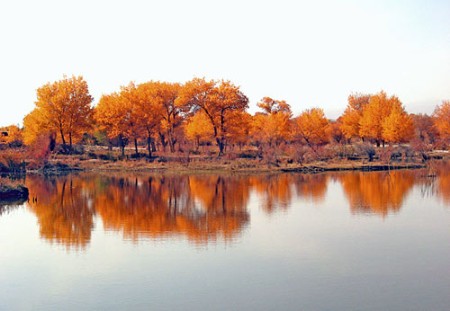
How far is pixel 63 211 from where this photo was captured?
24.0m

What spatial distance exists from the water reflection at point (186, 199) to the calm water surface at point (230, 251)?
9 centimetres

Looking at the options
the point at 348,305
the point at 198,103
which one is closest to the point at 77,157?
the point at 198,103

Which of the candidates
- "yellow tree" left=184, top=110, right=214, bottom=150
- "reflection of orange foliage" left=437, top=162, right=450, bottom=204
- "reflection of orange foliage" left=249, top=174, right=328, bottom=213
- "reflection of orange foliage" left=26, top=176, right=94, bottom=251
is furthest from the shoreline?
"reflection of orange foliage" left=26, top=176, right=94, bottom=251

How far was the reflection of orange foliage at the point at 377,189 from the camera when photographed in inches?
920

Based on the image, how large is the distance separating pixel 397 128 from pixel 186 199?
119 ft

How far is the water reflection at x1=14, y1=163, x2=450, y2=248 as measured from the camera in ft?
63.4

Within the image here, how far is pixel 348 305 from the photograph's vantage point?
1072 cm

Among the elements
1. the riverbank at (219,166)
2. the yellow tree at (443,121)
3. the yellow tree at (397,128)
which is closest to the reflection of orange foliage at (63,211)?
the riverbank at (219,166)

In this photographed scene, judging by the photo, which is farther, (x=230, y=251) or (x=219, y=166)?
(x=219, y=166)

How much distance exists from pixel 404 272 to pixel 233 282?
4.34m

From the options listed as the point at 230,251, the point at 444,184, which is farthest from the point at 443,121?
the point at 230,251

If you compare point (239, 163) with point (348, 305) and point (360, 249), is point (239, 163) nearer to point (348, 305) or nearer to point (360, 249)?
point (360, 249)

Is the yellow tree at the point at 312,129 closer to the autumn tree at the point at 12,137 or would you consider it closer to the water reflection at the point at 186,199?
the water reflection at the point at 186,199

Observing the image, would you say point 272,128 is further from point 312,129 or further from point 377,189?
point 377,189
